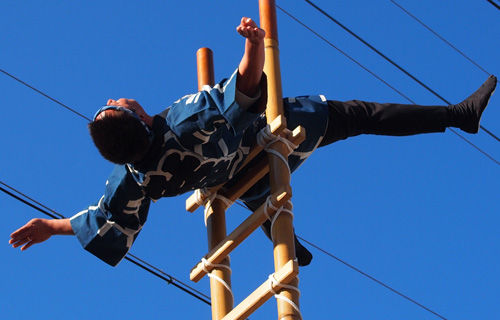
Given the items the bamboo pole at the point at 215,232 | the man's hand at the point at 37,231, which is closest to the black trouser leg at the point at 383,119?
the bamboo pole at the point at 215,232

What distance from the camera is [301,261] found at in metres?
5.10

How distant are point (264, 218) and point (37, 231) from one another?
3.72ft

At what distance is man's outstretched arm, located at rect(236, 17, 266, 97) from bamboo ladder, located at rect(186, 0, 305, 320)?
14.0 inches

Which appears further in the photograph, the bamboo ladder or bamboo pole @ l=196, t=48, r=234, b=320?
bamboo pole @ l=196, t=48, r=234, b=320

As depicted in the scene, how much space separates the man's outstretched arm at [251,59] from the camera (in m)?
3.90

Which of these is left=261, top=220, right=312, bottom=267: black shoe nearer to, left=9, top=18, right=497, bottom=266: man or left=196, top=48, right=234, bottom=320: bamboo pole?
left=9, top=18, right=497, bottom=266: man

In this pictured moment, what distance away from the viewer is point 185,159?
4254mm

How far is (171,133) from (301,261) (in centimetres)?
122

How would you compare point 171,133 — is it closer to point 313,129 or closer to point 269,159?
point 269,159

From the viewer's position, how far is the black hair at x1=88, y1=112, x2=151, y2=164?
414 centimetres

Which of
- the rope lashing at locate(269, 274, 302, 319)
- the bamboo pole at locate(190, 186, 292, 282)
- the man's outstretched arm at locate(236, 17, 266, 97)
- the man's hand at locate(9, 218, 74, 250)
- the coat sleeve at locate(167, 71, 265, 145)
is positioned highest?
the man's outstretched arm at locate(236, 17, 266, 97)

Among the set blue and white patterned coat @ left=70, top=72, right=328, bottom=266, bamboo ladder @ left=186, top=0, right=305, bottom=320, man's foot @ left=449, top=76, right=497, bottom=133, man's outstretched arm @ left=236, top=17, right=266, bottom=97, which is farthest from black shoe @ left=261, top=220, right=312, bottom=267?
man's outstretched arm @ left=236, top=17, right=266, bottom=97

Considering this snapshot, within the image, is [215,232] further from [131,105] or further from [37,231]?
[37,231]

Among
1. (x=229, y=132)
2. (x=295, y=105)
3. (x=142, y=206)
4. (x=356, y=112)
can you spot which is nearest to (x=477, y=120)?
(x=356, y=112)
